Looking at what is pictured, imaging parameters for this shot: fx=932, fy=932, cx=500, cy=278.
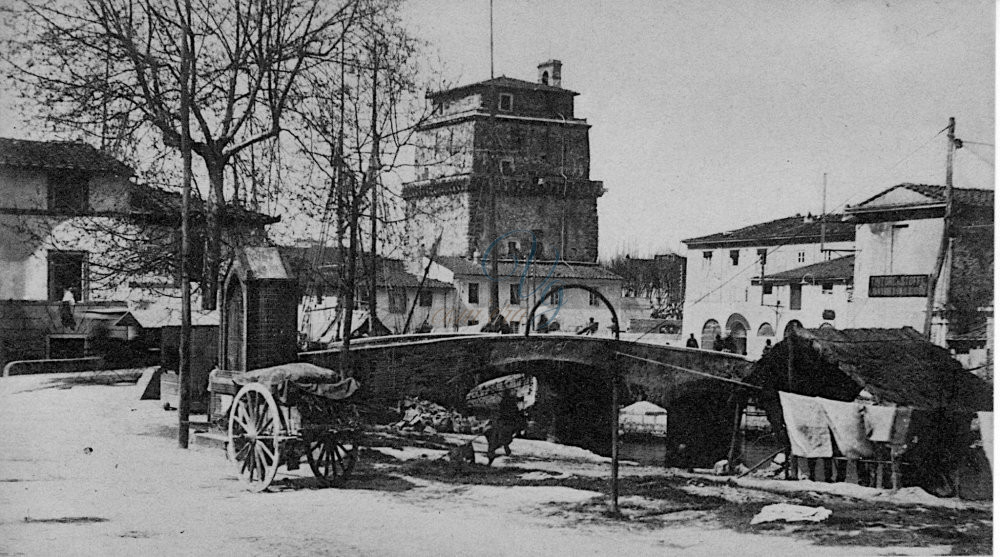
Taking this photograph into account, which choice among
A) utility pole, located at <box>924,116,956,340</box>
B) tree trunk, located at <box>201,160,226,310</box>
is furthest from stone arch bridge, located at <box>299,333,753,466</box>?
utility pole, located at <box>924,116,956,340</box>

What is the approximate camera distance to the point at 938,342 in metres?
7.58

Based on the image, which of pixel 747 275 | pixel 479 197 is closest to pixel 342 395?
pixel 479 197

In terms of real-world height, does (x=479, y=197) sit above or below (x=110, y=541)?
above

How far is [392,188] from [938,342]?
477 cm

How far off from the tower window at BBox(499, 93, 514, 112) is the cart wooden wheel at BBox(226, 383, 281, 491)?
9.38 ft

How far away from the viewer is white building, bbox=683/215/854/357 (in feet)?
25.0

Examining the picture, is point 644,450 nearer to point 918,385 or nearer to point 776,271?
point 918,385

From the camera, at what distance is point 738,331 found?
8.77 metres

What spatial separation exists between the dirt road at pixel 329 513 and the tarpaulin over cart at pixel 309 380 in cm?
75

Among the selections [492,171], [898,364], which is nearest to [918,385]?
→ [898,364]

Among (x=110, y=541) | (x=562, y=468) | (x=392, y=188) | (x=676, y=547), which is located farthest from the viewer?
(x=562, y=468)

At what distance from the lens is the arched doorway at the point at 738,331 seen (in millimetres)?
8516

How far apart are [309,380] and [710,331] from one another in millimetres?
3589

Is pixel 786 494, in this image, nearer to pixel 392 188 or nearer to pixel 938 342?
pixel 938 342
